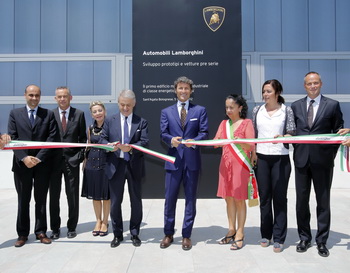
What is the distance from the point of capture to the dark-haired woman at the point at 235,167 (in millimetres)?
3074

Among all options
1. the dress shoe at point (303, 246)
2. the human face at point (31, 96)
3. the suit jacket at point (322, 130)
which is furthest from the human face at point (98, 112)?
the dress shoe at point (303, 246)

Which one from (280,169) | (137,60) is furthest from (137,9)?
(280,169)

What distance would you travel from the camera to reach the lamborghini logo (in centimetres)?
534

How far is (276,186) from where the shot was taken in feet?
9.90

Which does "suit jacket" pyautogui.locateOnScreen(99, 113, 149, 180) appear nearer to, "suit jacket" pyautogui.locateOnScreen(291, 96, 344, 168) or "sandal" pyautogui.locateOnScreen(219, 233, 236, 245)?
"sandal" pyautogui.locateOnScreen(219, 233, 236, 245)

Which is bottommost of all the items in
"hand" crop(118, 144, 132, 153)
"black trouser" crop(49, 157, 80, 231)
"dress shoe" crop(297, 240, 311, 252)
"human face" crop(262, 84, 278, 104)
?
"dress shoe" crop(297, 240, 311, 252)

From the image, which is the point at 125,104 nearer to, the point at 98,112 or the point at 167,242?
the point at 98,112

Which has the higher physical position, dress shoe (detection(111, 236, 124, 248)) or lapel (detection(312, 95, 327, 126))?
lapel (detection(312, 95, 327, 126))

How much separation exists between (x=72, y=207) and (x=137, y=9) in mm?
3619

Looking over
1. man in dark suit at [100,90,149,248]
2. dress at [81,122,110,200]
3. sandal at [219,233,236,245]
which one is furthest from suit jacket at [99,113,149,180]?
sandal at [219,233,236,245]

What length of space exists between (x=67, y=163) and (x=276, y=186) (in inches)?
91.3

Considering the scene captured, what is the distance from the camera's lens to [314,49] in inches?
285

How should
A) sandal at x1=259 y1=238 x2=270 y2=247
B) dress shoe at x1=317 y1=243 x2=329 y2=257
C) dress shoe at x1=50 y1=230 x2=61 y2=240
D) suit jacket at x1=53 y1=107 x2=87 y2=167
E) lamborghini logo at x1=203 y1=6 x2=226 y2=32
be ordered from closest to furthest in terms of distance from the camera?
dress shoe at x1=317 y1=243 x2=329 y2=257 < sandal at x1=259 y1=238 x2=270 y2=247 < dress shoe at x1=50 y1=230 x2=61 y2=240 < suit jacket at x1=53 y1=107 x2=87 y2=167 < lamborghini logo at x1=203 y1=6 x2=226 y2=32

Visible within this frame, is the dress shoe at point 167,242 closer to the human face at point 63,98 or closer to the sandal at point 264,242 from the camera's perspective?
the sandal at point 264,242
